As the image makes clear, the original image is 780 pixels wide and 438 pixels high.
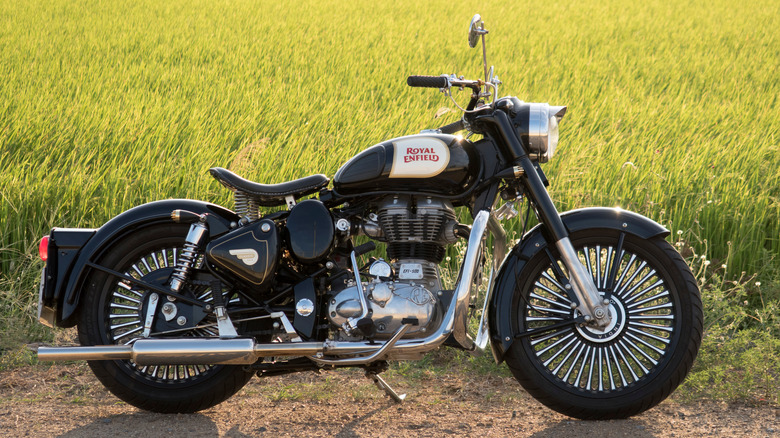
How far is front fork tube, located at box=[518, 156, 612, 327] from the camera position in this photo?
3.08 metres

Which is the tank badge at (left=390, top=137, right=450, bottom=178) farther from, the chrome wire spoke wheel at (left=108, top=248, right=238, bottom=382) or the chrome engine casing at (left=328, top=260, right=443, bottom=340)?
the chrome wire spoke wheel at (left=108, top=248, right=238, bottom=382)

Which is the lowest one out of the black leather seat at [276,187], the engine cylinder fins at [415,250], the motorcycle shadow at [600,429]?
the motorcycle shadow at [600,429]

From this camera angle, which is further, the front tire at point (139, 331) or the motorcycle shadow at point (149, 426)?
the front tire at point (139, 331)

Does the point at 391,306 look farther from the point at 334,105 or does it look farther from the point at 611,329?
the point at 334,105

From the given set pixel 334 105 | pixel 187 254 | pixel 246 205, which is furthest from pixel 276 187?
pixel 334 105

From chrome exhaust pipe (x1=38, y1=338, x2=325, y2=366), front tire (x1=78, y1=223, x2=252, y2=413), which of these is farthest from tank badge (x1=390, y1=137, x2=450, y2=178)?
front tire (x1=78, y1=223, x2=252, y2=413)

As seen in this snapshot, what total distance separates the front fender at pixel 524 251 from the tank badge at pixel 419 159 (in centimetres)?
50

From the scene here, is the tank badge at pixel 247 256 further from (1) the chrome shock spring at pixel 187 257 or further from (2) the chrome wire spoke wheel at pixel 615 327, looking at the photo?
(2) the chrome wire spoke wheel at pixel 615 327

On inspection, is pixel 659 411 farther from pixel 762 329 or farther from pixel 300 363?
pixel 300 363

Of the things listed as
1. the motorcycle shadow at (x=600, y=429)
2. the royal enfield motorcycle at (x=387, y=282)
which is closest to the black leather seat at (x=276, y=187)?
the royal enfield motorcycle at (x=387, y=282)

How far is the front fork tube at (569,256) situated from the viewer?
3082 mm

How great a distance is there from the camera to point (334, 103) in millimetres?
7379

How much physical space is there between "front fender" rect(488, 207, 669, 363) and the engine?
24 cm

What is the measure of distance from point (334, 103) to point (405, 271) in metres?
4.45
